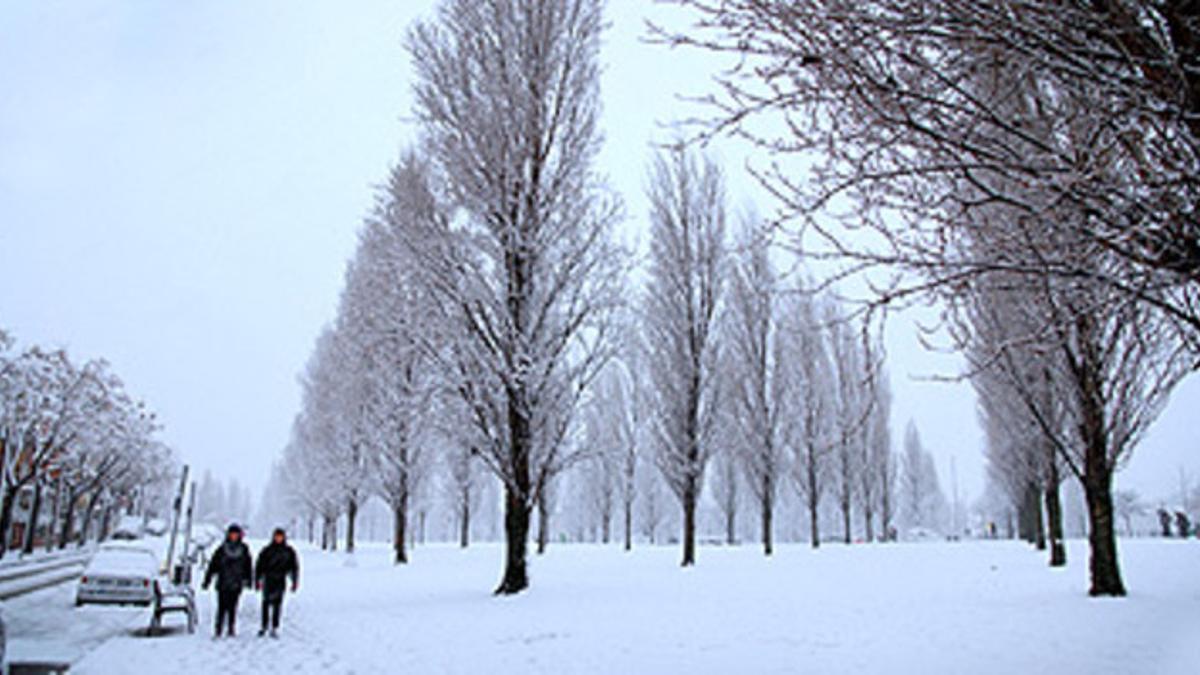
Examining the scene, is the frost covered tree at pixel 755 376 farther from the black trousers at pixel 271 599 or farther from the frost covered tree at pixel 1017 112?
the frost covered tree at pixel 1017 112

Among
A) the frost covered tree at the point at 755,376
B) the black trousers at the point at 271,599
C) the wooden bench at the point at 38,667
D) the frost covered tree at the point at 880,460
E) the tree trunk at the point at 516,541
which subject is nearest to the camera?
the wooden bench at the point at 38,667

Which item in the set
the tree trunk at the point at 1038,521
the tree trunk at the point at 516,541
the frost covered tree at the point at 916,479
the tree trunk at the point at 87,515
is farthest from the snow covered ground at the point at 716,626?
the frost covered tree at the point at 916,479

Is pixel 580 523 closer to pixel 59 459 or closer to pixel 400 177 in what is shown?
pixel 59 459

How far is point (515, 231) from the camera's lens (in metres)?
12.0

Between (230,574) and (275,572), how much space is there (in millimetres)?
687

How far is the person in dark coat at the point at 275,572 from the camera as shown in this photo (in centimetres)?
991

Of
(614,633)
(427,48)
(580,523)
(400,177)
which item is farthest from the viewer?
(580,523)

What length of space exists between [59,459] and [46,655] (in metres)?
28.2

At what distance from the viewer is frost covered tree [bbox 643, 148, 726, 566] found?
18750mm

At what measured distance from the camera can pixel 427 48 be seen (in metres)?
12.8

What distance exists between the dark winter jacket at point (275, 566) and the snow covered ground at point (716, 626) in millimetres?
751

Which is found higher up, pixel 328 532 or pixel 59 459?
pixel 59 459

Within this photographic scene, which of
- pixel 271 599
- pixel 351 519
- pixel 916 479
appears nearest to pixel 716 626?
pixel 271 599

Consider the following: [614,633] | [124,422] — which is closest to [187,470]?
[614,633]
